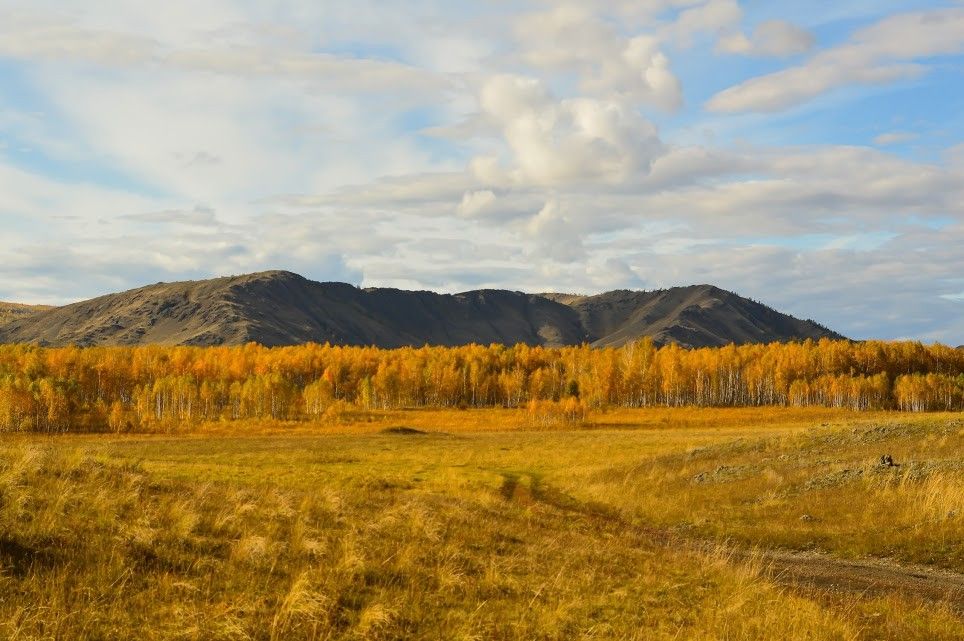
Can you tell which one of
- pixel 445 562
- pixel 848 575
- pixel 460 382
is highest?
pixel 445 562

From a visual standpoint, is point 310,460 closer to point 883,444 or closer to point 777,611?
point 883,444

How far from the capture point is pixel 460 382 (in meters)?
186

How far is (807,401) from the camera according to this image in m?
169

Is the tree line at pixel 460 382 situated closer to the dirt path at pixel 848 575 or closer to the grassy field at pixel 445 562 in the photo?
the grassy field at pixel 445 562

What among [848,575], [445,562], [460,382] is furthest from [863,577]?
[460,382]

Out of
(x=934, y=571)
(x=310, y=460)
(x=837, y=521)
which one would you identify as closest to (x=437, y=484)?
(x=310, y=460)

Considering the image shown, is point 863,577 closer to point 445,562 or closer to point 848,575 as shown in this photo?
point 848,575

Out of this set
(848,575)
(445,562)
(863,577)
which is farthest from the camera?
(848,575)

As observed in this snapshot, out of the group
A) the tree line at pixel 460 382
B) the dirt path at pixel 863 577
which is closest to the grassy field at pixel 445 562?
the dirt path at pixel 863 577

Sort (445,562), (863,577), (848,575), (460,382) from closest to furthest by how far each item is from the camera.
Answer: (445,562)
(863,577)
(848,575)
(460,382)

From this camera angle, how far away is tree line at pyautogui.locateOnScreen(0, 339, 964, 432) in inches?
5640

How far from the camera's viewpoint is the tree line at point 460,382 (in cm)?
14325

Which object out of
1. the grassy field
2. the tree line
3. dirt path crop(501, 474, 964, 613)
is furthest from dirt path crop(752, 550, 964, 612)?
the tree line

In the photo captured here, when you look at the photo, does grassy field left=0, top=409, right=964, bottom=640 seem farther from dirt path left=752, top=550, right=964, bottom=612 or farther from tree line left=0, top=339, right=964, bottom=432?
tree line left=0, top=339, right=964, bottom=432
